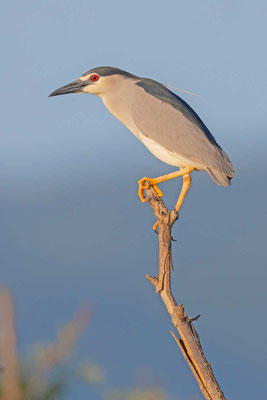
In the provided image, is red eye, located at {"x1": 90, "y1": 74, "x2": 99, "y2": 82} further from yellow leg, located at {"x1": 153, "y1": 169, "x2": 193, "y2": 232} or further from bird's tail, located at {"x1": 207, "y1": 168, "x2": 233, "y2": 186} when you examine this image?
bird's tail, located at {"x1": 207, "y1": 168, "x2": 233, "y2": 186}

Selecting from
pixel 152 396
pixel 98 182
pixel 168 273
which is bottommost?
pixel 152 396

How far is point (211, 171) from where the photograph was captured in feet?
18.2

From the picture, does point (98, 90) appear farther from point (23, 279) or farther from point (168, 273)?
point (23, 279)

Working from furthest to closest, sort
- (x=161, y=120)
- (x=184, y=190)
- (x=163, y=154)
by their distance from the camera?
(x=161, y=120)
(x=163, y=154)
(x=184, y=190)

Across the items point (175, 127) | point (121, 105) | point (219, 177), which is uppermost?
point (121, 105)

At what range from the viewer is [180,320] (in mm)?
4559

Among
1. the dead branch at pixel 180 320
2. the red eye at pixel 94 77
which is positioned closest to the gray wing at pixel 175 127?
the red eye at pixel 94 77

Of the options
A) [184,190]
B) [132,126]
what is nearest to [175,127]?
[132,126]

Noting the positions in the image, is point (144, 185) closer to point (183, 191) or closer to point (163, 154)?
point (183, 191)

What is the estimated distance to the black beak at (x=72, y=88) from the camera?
19.5ft

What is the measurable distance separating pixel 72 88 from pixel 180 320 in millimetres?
2031

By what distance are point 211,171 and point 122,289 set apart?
1228 inches

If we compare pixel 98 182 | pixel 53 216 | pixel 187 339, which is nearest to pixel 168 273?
pixel 187 339

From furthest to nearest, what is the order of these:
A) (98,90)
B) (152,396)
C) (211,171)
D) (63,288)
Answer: (63,288)
(98,90)
(211,171)
(152,396)
